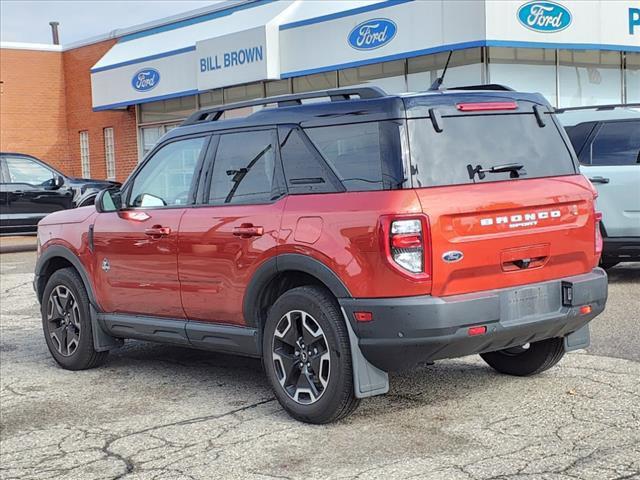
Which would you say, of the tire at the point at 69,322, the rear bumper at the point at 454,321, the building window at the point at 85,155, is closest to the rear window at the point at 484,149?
the rear bumper at the point at 454,321

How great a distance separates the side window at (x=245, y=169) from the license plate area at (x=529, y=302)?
5.13 ft

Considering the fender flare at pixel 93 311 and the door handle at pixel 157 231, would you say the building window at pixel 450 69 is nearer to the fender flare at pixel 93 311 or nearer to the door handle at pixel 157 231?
the fender flare at pixel 93 311

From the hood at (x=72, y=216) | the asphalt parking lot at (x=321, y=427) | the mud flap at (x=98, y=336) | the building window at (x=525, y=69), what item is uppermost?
the building window at (x=525, y=69)

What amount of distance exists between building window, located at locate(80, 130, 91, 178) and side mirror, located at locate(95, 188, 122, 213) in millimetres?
22263

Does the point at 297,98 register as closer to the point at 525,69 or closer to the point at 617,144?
the point at 617,144

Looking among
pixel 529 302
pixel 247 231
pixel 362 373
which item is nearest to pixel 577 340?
pixel 529 302

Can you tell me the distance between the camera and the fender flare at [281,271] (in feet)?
17.1

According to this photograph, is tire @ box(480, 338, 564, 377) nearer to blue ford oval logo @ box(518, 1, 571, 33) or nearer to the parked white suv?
the parked white suv

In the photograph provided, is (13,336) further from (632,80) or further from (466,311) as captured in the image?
(632,80)

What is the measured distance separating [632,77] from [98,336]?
15285mm

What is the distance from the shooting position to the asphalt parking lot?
15.5 feet

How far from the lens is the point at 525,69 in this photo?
17.7 m

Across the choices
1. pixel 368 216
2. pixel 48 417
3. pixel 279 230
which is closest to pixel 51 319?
pixel 48 417

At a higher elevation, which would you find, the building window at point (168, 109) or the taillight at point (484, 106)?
the building window at point (168, 109)
